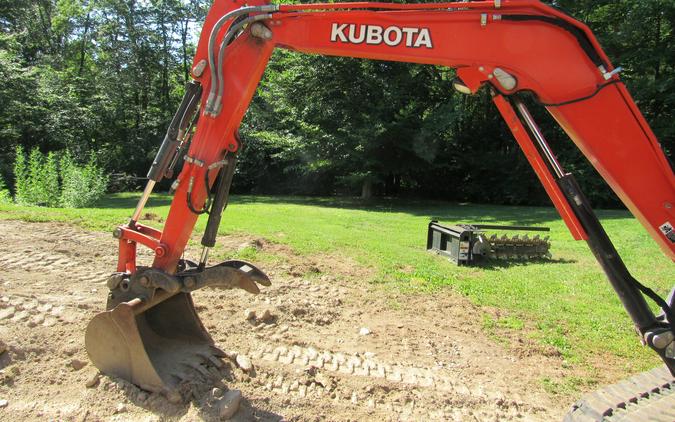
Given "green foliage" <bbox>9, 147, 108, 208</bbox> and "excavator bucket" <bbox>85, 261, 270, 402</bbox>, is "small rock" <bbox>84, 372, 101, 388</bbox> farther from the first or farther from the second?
"green foliage" <bbox>9, 147, 108, 208</bbox>

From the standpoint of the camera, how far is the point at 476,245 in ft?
27.9

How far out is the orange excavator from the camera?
2963 mm

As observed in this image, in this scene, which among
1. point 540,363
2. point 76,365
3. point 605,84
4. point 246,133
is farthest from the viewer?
point 246,133

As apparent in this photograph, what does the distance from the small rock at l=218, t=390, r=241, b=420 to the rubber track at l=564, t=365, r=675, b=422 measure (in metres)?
2.15

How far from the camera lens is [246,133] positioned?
23.1 meters

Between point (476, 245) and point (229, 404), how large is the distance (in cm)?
595

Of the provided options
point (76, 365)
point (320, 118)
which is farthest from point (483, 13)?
point (320, 118)

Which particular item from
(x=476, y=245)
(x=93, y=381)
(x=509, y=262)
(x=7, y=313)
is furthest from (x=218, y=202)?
(x=509, y=262)

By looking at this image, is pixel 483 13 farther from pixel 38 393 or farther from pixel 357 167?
pixel 357 167

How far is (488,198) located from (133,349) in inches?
850

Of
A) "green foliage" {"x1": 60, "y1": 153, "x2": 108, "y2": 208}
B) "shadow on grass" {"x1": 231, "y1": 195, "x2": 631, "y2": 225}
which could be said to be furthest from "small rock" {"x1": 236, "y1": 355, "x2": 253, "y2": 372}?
"green foliage" {"x1": 60, "y1": 153, "x2": 108, "y2": 208}

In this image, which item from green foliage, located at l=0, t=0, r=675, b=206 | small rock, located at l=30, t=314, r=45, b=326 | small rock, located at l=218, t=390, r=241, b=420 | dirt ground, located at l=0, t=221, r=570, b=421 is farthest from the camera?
green foliage, located at l=0, t=0, r=675, b=206

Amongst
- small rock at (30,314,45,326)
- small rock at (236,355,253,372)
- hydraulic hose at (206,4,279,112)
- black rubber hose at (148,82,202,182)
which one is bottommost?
small rock at (236,355,253,372)

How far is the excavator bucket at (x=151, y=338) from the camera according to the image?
3533 mm
